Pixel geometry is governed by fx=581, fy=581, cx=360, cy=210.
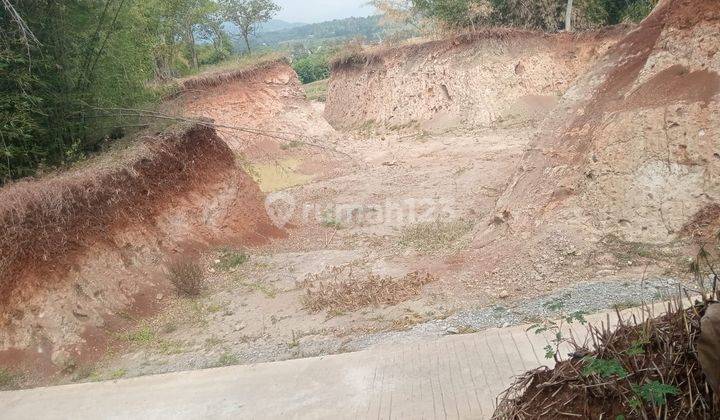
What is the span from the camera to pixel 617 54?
845 centimetres

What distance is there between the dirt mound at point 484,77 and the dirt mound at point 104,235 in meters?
11.5

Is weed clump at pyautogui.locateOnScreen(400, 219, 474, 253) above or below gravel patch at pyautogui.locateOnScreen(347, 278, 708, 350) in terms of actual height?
below

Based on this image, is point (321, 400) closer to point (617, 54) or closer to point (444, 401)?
point (444, 401)

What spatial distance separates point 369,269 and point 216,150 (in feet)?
16.1

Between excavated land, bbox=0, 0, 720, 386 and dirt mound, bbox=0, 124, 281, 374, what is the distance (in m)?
0.03

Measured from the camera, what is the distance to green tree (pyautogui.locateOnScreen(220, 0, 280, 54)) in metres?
38.9

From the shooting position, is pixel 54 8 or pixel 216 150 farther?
pixel 216 150

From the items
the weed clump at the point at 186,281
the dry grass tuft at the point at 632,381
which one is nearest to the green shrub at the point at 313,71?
the weed clump at the point at 186,281

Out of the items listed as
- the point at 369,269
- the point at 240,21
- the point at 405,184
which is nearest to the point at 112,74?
the point at 369,269

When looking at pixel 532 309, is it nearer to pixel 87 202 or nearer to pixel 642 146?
pixel 642 146

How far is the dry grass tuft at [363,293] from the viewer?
7.03m

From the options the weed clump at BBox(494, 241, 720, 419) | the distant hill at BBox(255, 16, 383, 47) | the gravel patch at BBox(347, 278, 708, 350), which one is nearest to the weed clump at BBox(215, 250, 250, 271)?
the gravel patch at BBox(347, 278, 708, 350)

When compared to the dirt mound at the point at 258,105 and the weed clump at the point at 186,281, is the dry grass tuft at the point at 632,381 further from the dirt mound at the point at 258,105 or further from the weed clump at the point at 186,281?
the dirt mound at the point at 258,105

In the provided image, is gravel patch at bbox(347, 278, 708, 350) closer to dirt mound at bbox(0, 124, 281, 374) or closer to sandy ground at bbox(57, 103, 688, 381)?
sandy ground at bbox(57, 103, 688, 381)
